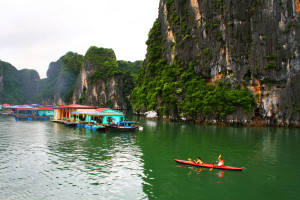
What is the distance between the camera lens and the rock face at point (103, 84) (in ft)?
356

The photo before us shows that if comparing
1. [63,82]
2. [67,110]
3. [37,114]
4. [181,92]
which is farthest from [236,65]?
[63,82]

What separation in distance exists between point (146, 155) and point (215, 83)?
3348cm

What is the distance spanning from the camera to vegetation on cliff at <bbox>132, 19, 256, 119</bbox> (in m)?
43.9

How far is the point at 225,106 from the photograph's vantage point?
43906mm

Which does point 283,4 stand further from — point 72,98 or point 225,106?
point 72,98

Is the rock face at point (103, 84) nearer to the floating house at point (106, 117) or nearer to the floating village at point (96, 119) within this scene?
the floating village at point (96, 119)

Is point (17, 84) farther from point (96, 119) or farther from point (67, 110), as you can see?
point (96, 119)

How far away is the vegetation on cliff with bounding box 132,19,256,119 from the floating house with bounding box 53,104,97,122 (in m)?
16.1

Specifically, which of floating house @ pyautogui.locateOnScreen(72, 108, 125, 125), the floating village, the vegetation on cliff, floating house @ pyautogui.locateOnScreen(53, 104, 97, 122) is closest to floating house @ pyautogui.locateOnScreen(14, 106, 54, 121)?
the floating village

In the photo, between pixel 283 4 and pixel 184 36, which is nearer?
pixel 283 4

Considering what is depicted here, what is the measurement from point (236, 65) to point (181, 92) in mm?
12420

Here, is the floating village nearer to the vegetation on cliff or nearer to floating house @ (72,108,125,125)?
floating house @ (72,108,125,125)

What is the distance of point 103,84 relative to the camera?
111 meters

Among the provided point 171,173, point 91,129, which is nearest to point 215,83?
point 91,129
